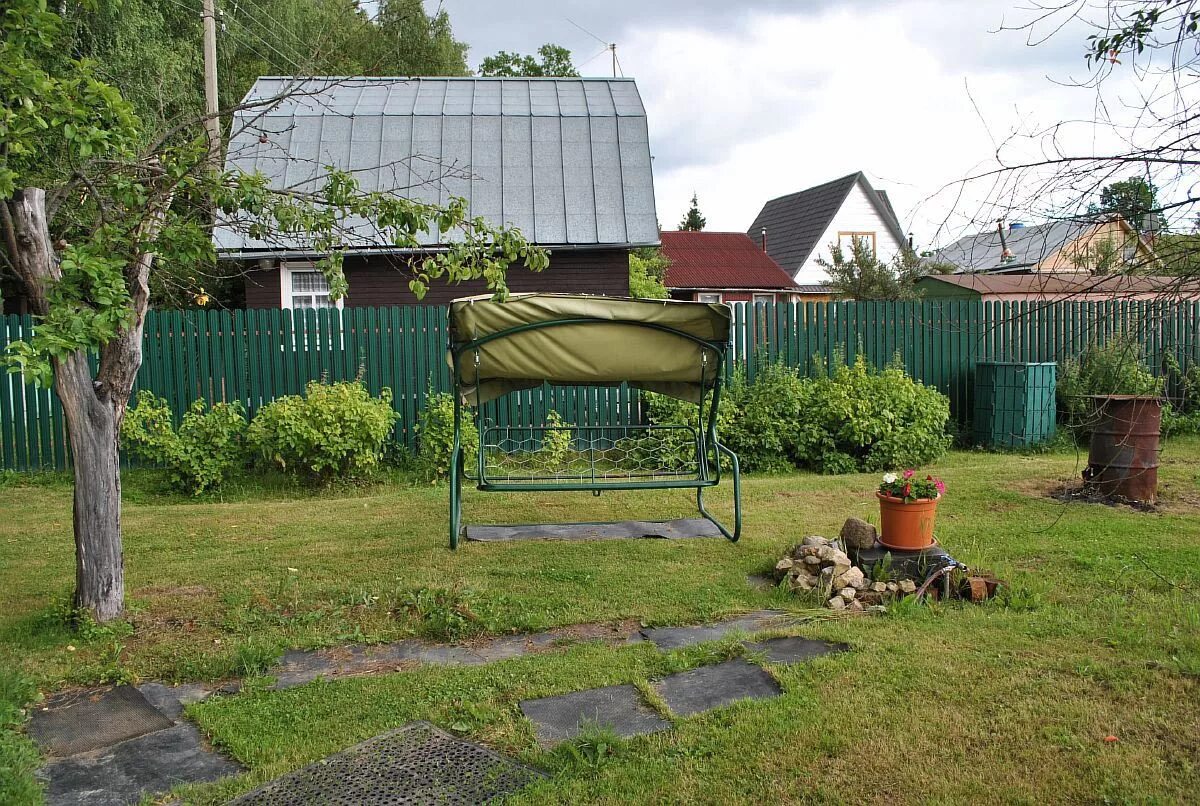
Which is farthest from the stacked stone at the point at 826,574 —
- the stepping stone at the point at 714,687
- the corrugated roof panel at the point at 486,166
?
the corrugated roof panel at the point at 486,166

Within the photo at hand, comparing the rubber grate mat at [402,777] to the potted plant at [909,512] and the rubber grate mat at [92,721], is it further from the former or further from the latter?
the potted plant at [909,512]

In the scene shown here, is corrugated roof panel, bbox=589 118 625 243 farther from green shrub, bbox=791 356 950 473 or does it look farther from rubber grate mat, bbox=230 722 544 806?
rubber grate mat, bbox=230 722 544 806

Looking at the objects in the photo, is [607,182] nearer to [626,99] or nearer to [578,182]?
[578,182]

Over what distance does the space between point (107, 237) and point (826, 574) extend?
4.38 m

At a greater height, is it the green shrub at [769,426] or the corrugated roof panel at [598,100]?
the corrugated roof panel at [598,100]

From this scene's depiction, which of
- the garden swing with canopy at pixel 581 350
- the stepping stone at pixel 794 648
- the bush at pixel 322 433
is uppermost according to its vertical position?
the garden swing with canopy at pixel 581 350

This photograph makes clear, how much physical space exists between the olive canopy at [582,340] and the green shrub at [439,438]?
10.7 feet

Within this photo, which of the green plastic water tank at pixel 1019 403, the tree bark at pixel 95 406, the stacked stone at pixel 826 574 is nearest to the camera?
the tree bark at pixel 95 406

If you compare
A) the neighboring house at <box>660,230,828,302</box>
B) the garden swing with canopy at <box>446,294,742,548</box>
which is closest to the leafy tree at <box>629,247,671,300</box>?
the neighboring house at <box>660,230,828,302</box>

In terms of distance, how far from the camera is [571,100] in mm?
17484

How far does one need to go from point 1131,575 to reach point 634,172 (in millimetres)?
11884

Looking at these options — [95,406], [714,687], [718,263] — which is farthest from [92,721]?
[718,263]

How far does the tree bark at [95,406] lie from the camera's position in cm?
470

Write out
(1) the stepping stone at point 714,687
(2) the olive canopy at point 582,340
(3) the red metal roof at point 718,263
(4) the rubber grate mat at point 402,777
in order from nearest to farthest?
(4) the rubber grate mat at point 402,777 → (1) the stepping stone at point 714,687 → (2) the olive canopy at point 582,340 → (3) the red metal roof at point 718,263
